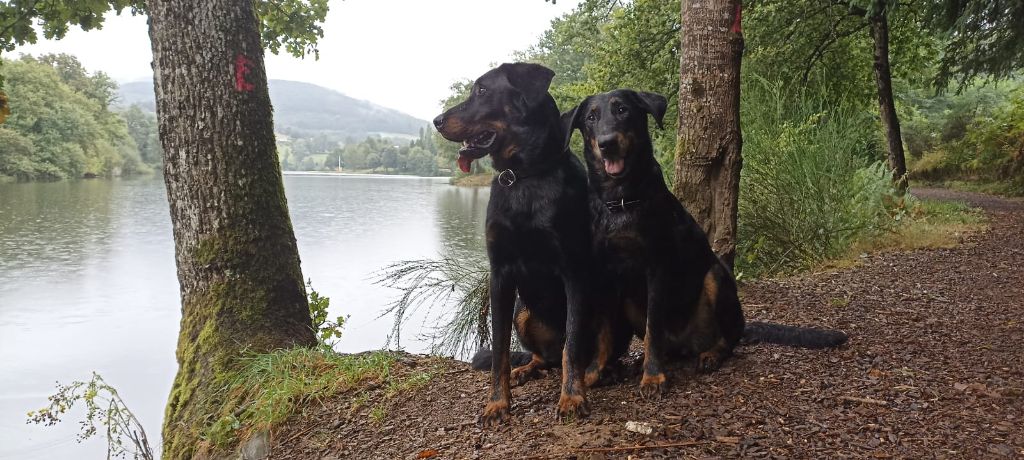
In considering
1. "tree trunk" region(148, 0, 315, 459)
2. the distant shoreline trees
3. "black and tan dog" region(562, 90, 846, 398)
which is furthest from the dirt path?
the distant shoreline trees

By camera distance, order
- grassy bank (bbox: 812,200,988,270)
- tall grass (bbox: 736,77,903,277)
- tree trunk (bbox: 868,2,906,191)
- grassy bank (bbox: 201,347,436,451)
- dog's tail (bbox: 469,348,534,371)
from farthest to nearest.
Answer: tree trunk (bbox: 868,2,906,191) → grassy bank (bbox: 812,200,988,270) → tall grass (bbox: 736,77,903,277) → grassy bank (bbox: 201,347,436,451) → dog's tail (bbox: 469,348,534,371)

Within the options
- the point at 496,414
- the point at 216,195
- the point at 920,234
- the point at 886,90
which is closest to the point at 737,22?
the point at 496,414

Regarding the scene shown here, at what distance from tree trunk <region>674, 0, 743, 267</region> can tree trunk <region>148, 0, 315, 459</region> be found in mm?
3301

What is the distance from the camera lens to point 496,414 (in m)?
3.28

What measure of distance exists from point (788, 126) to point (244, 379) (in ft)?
18.9

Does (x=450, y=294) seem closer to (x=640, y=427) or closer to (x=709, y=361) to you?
(x=709, y=361)

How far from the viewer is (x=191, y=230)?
16.0 feet

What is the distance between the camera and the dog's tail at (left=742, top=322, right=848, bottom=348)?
4035mm

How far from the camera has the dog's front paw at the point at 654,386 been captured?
3.29 meters

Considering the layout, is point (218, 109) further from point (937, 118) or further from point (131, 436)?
point (937, 118)

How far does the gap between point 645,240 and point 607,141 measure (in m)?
0.56

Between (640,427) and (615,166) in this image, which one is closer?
(640,427)

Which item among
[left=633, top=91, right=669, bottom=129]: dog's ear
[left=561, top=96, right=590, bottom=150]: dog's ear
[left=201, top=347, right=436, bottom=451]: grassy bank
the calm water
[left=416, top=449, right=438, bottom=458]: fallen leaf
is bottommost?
the calm water

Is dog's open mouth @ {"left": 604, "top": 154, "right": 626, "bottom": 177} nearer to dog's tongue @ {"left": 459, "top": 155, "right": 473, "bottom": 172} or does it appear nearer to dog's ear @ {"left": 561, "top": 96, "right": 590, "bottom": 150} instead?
dog's ear @ {"left": 561, "top": 96, "right": 590, "bottom": 150}
